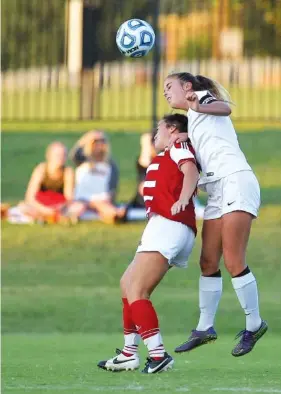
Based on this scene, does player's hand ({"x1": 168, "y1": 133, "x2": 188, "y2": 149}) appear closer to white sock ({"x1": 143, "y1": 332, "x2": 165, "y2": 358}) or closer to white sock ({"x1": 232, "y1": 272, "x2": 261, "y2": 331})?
white sock ({"x1": 232, "y1": 272, "x2": 261, "y2": 331})

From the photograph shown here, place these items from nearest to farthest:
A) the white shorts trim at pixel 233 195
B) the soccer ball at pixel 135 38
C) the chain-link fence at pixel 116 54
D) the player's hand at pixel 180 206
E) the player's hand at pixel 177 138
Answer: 1. the player's hand at pixel 180 206
2. the white shorts trim at pixel 233 195
3. the player's hand at pixel 177 138
4. the soccer ball at pixel 135 38
5. the chain-link fence at pixel 116 54

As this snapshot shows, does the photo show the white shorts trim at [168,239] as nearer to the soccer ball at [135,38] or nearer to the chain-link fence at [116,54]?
the soccer ball at [135,38]

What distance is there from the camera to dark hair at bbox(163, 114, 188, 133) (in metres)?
8.86

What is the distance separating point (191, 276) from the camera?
52.8ft

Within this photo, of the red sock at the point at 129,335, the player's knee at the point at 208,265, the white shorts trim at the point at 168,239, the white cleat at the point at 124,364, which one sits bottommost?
the white cleat at the point at 124,364

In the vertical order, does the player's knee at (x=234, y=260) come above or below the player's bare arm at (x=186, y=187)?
below

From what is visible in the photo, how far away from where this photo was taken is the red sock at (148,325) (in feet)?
27.6

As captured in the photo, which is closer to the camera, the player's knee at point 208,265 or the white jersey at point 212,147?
the white jersey at point 212,147

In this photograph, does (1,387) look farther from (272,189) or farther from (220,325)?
(272,189)

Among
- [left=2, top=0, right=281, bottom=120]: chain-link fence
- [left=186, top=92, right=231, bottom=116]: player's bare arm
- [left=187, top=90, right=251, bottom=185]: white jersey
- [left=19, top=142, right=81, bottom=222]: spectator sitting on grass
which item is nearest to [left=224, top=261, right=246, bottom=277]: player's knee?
[left=187, top=90, right=251, bottom=185]: white jersey

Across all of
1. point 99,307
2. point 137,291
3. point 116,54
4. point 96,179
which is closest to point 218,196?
point 137,291

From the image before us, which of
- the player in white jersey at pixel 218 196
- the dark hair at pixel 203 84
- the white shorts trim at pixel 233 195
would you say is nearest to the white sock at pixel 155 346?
the player in white jersey at pixel 218 196

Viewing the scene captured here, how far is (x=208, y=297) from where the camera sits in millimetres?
8875

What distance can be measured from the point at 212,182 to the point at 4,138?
708 inches
